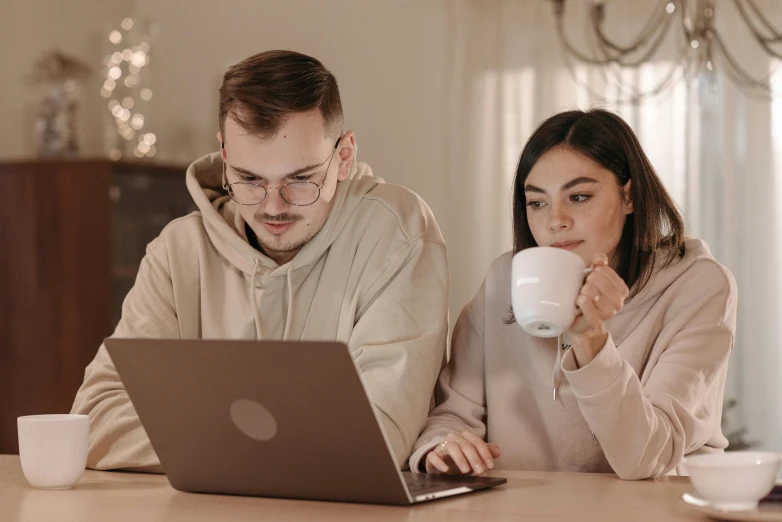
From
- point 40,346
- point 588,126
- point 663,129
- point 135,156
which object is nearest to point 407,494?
point 588,126

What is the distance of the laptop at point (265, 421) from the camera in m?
1.17

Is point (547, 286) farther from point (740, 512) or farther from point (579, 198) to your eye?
point (579, 198)

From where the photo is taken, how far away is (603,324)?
5.24 ft

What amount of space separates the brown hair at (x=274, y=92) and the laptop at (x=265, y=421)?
0.58 meters

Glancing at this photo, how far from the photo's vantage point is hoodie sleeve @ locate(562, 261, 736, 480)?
1431 mm

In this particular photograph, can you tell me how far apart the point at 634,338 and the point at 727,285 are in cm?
18

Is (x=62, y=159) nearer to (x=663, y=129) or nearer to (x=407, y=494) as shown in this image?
(x=663, y=129)

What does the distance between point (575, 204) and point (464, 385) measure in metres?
0.39

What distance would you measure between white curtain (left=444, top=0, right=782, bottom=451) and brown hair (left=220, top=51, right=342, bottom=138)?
234 centimetres

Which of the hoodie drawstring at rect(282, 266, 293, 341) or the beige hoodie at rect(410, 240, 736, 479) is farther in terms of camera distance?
the hoodie drawstring at rect(282, 266, 293, 341)

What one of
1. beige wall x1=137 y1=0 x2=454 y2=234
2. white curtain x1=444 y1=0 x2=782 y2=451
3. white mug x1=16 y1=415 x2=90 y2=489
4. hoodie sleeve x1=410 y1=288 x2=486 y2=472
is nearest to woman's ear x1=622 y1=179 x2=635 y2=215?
hoodie sleeve x1=410 y1=288 x2=486 y2=472

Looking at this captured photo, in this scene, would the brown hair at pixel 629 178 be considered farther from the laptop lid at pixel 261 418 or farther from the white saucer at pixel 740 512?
the laptop lid at pixel 261 418

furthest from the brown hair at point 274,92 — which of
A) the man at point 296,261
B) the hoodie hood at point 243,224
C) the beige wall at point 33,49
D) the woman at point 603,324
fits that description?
the beige wall at point 33,49

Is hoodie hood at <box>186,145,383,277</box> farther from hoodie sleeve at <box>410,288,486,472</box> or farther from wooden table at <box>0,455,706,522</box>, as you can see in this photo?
wooden table at <box>0,455,706,522</box>
